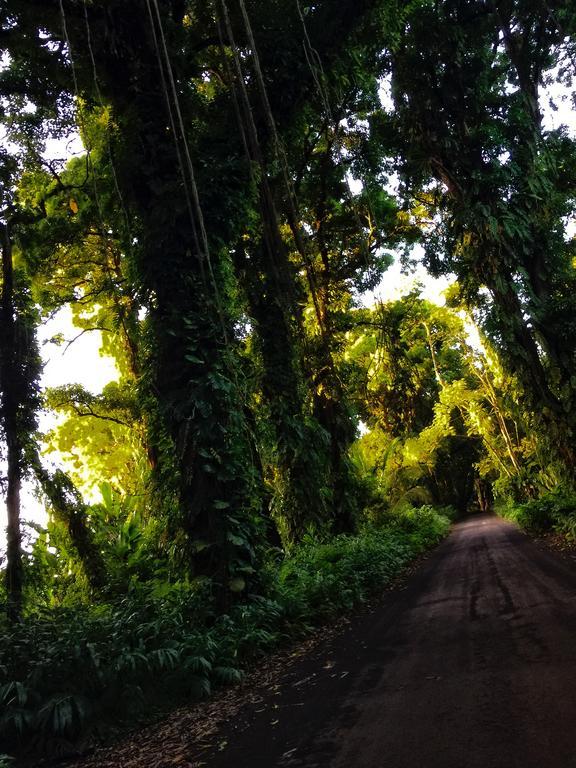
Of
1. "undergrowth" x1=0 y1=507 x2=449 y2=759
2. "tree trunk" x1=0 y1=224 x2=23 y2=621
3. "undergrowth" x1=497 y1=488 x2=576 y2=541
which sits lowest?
"undergrowth" x1=497 y1=488 x2=576 y2=541

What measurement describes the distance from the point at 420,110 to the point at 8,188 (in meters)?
10.3

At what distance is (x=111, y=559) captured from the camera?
1037 centimetres

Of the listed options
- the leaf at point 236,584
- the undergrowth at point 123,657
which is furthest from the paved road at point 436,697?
the leaf at point 236,584

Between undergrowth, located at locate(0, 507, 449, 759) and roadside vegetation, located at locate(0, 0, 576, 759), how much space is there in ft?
0.09

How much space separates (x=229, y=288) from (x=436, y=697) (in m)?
6.09

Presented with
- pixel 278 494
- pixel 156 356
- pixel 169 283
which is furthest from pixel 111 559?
pixel 169 283

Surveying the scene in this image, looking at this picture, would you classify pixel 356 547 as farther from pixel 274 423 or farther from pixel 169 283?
pixel 169 283

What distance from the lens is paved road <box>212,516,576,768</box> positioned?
2816mm

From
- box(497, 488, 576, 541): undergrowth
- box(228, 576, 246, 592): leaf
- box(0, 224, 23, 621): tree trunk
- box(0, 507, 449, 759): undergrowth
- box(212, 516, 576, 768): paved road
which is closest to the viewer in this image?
box(212, 516, 576, 768): paved road

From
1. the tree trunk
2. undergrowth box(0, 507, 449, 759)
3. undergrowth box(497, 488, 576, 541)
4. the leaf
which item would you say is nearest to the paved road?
undergrowth box(0, 507, 449, 759)

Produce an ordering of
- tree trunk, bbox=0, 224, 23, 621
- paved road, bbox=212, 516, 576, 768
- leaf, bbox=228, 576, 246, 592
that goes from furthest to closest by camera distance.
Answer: tree trunk, bbox=0, 224, 23, 621 → leaf, bbox=228, 576, 246, 592 → paved road, bbox=212, 516, 576, 768

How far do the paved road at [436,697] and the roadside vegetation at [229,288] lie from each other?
4.20ft

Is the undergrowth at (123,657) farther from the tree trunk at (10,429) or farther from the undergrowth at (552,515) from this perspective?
the undergrowth at (552,515)

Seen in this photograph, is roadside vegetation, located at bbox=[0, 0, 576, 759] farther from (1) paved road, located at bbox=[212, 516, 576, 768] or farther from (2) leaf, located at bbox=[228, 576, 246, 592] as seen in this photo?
(1) paved road, located at bbox=[212, 516, 576, 768]
